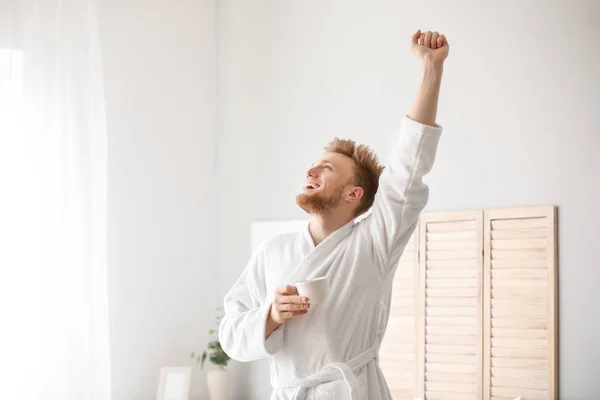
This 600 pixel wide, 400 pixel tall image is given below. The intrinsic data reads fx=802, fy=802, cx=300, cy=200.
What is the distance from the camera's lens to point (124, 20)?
4.36 m

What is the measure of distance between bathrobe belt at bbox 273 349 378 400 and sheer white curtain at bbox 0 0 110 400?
6.35 feet

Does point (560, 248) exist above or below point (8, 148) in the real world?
below

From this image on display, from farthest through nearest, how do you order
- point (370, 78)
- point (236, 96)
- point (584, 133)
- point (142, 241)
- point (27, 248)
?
Result: point (236, 96)
point (142, 241)
point (370, 78)
point (27, 248)
point (584, 133)

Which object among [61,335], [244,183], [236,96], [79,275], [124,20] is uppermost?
[124,20]

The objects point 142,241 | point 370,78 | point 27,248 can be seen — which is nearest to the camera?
point 27,248

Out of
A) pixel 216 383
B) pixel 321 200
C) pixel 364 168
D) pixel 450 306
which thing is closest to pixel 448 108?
pixel 450 306

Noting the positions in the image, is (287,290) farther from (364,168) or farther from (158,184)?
(158,184)

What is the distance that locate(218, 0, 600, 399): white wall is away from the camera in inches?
121

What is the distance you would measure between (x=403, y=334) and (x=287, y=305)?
196cm

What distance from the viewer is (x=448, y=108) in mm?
3549

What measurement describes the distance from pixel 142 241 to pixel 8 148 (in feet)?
3.37

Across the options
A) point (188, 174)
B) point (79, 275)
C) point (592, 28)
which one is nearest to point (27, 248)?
point (79, 275)

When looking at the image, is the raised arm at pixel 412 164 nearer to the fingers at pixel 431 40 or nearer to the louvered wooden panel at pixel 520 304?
the fingers at pixel 431 40

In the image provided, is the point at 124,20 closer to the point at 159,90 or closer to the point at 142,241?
the point at 159,90
